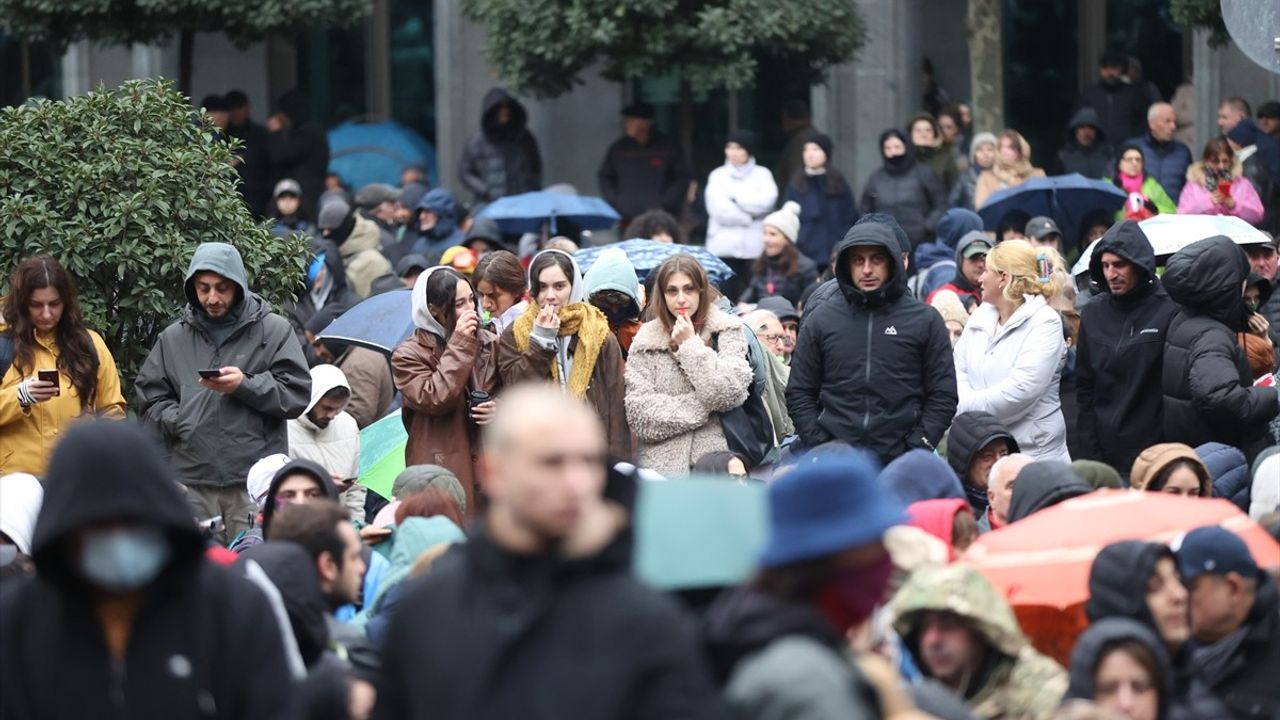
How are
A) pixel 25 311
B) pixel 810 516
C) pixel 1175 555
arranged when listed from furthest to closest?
pixel 25 311 → pixel 1175 555 → pixel 810 516

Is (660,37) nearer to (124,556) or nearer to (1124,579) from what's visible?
(1124,579)

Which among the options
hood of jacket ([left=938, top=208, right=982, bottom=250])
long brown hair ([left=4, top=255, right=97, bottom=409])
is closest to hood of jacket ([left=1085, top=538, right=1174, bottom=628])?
long brown hair ([left=4, top=255, right=97, bottom=409])

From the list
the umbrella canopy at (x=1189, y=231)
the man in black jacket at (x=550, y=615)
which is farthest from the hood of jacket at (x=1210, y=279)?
the man in black jacket at (x=550, y=615)

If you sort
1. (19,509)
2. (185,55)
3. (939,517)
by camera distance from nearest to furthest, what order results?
1. (939,517)
2. (19,509)
3. (185,55)

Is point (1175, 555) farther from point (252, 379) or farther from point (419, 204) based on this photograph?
point (419, 204)

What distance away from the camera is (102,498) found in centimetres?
500

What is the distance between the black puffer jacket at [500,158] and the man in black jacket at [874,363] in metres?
9.69

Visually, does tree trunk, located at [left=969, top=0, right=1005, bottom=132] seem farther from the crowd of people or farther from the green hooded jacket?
the green hooded jacket

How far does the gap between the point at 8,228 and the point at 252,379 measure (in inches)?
70.9

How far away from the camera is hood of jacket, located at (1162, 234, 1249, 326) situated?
403 inches

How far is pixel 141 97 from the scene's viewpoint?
12.0 meters

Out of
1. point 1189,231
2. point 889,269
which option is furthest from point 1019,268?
point 1189,231

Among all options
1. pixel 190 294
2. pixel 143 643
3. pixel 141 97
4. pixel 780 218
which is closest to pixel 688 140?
pixel 780 218

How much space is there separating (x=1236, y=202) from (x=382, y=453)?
735cm
